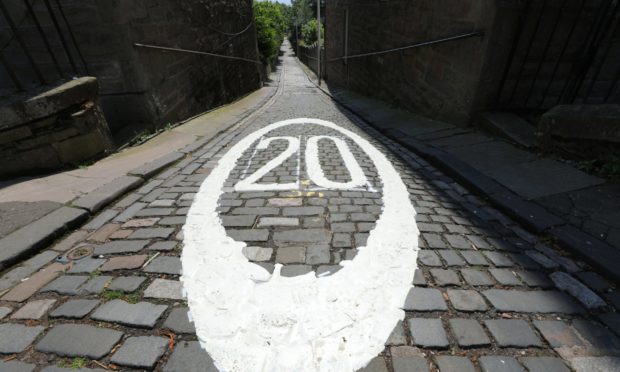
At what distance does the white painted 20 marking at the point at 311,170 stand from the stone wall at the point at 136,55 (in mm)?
2527

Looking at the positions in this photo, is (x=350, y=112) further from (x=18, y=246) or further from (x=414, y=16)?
(x=18, y=246)

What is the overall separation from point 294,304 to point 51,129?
3.87m

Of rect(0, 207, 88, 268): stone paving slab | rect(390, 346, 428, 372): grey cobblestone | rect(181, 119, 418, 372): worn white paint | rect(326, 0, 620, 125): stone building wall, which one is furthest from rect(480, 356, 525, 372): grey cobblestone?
rect(326, 0, 620, 125): stone building wall

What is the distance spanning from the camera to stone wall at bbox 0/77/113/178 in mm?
3387

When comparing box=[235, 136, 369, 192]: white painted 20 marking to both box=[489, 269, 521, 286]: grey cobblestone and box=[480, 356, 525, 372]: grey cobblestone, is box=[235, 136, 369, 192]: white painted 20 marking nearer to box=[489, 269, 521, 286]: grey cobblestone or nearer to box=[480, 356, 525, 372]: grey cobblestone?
box=[489, 269, 521, 286]: grey cobblestone

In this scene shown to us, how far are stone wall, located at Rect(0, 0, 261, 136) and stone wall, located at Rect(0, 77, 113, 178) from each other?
4.40 ft

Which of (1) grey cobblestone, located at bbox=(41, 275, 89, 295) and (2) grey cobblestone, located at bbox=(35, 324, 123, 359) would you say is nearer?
(2) grey cobblestone, located at bbox=(35, 324, 123, 359)

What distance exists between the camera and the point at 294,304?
74.7 inches

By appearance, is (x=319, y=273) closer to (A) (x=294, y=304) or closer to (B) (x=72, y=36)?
(A) (x=294, y=304)

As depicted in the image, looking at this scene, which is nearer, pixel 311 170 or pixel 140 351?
pixel 140 351

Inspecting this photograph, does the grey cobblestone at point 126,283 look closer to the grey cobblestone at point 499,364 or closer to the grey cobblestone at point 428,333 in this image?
the grey cobblestone at point 428,333

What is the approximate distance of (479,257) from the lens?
2391 mm

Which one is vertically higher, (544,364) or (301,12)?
(301,12)

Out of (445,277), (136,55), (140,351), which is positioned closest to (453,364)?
(445,277)
